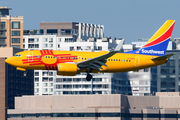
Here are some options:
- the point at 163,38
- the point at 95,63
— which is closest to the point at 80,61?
the point at 95,63

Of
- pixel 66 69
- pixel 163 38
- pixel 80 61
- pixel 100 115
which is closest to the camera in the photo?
pixel 66 69

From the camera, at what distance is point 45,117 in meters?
164

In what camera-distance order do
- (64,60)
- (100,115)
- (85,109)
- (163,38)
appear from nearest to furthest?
1. (64,60)
2. (163,38)
3. (100,115)
4. (85,109)

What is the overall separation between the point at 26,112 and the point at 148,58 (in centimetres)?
7742

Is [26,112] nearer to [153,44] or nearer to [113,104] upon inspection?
[113,104]

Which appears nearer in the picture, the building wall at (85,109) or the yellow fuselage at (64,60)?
the yellow fuselage at (64,60)

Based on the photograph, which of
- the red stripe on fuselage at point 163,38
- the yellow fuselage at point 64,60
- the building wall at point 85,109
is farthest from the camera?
the building wall at point 85,109

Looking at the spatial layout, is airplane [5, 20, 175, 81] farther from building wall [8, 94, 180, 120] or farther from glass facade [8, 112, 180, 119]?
building wall [8, 94, 180, 120]

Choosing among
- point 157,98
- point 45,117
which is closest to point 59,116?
point 45,117

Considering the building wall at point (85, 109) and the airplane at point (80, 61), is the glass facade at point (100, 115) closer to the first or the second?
the building wall at point (85, 109)

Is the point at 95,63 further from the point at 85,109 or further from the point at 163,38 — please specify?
the point at 85,109

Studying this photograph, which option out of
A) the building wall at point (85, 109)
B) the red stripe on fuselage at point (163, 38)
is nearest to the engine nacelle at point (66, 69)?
the red stripe on fuselage at point (163, 38)

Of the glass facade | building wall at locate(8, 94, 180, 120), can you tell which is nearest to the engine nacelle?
building wall at locate(8, 94, 180, 120)

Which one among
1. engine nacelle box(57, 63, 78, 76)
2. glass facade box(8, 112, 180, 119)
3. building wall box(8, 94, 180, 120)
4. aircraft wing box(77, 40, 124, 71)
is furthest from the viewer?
building wall box(8, 94, 180, 120)
